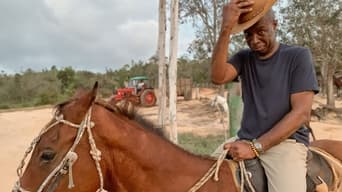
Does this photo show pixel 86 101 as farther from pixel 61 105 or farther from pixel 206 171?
pixel 206 171

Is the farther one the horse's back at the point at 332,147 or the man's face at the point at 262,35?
the horse's back at the point at 332,147

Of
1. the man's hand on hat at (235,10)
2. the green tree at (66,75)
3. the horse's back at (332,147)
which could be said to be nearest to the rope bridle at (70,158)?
the man's hand on hat at (235,10)

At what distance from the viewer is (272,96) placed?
9.83 ft

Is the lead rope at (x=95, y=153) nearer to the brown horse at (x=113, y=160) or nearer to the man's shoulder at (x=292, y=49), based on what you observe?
the brown horse at (x=113, y=160)

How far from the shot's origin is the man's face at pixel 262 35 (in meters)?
2.99

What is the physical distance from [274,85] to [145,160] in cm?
94

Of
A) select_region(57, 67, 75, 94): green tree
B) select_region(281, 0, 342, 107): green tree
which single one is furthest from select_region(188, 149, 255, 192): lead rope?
select_region(57, 67, 75, 94): green tree

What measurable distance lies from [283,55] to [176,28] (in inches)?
400

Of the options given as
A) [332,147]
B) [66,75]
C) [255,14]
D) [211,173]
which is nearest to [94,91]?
[211,173]

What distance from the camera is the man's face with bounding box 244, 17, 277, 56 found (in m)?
2.99

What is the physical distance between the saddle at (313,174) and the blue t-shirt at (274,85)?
0.21 meters

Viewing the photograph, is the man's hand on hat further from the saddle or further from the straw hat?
the saddle

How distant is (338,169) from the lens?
11.9ft

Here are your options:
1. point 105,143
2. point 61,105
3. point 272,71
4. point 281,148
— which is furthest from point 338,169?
point 61,105
